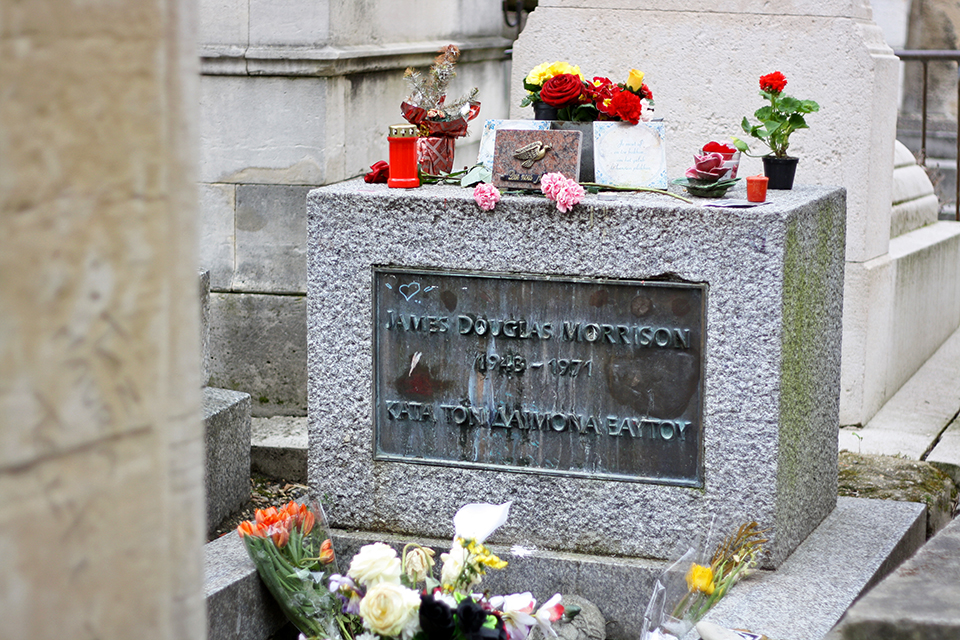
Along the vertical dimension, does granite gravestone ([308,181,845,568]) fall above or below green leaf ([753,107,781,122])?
below

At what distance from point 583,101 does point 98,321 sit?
111 inches

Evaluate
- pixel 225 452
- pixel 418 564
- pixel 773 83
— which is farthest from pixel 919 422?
pixel 418 564

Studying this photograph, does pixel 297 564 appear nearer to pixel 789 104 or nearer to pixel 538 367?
pixel 538 367

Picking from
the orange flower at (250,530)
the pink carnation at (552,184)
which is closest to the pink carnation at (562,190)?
the pink carnation at (552,184)

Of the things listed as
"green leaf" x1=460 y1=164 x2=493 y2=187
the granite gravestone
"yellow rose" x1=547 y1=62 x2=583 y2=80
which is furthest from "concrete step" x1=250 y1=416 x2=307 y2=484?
"yellow rose" x1=547 y1=62 x2=583 y2=80

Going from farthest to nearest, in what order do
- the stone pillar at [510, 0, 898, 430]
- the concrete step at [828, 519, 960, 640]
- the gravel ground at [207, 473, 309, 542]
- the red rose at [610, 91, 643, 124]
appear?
1. the stone pillar at [510, 0, 898, 430]
2. the gravel ground at [207, 473, 309, 542]
3. the red rose at [610, 91, 643, 124]
4. the concrete step at [828, 519, 960, 640]

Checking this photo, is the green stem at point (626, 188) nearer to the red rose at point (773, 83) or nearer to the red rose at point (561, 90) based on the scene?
the red rose at point (561, 90)

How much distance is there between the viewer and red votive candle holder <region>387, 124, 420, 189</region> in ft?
12.0

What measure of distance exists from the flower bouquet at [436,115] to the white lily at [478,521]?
4.50 feet

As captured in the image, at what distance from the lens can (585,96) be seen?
3727 millimetres

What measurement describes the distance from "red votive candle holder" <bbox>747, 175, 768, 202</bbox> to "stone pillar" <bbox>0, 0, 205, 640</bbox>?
252 centimetres

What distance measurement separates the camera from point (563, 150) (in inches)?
139

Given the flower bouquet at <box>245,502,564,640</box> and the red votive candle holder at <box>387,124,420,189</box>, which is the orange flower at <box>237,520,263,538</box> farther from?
the red votive candle holder at <box>387,124,420,189</box>

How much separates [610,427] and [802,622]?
78cm
